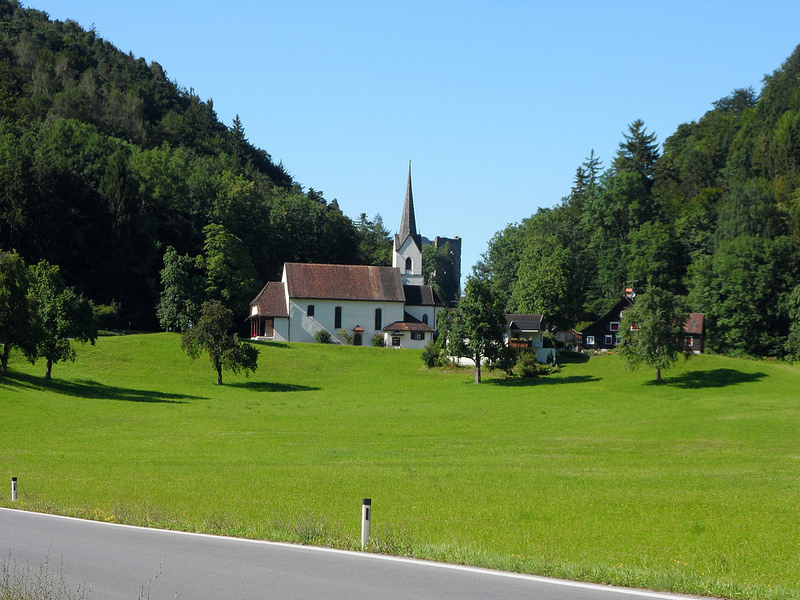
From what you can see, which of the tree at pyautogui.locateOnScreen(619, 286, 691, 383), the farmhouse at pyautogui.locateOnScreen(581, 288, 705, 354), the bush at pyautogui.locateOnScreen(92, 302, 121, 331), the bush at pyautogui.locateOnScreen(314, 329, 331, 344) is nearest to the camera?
the tree at pyautogui.locateOnScreen(619, 286, 691, 383)

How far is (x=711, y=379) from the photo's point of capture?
196 ft

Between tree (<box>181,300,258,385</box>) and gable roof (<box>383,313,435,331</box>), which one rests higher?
gable roof (<box>383,313,435,331</box>)

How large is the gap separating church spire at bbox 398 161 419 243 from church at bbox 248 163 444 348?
1230 cm

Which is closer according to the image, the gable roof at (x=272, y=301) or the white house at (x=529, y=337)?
the white house at (x=529, y=337)

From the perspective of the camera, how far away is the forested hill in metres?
82.6

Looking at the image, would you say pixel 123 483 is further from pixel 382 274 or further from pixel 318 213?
pixel 318 213

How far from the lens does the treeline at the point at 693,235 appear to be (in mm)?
81375

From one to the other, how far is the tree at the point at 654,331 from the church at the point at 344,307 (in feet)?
90.9

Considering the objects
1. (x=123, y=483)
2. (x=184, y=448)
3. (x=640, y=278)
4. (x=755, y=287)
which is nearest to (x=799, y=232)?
(x=755, y=287)

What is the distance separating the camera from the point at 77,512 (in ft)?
53.3

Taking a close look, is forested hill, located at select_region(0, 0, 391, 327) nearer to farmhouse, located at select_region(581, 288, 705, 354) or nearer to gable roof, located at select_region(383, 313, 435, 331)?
gable roof, located at select_region(383, 313, 435, 331)

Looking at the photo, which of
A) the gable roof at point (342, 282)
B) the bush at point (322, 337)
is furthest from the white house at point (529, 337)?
the bush at point (322, 337)

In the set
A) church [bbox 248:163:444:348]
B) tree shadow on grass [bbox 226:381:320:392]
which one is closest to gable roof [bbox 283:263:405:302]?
church [bbox 248:163:444:348]

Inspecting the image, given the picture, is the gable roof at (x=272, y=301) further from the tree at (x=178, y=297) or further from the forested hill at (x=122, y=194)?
the tree at (x=178, y=297)
